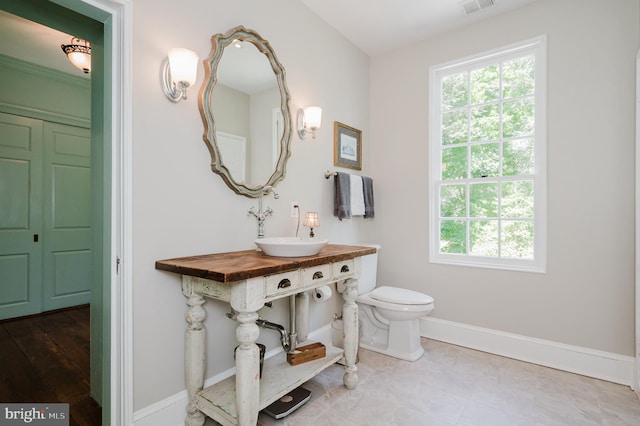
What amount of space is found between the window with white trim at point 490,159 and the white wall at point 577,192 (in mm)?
80

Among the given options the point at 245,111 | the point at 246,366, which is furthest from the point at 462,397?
the point at 245,111

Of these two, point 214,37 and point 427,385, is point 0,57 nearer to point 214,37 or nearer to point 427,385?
point 214,37

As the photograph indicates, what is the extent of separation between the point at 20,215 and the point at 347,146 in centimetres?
354

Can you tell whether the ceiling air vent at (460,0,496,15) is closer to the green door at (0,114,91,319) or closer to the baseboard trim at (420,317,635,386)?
the baseboard trim at (420,317,635,386)

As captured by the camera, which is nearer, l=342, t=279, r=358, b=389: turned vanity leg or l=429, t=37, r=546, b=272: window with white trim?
l=342, t=279, r=358, b=389: turned vanity leg

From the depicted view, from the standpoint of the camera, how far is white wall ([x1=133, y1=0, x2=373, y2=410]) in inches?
60.2

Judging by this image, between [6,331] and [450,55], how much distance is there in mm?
4800

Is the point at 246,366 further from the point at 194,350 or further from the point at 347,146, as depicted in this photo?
the point at 347,146

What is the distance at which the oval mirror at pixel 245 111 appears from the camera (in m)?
1.81

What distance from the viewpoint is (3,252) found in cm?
332

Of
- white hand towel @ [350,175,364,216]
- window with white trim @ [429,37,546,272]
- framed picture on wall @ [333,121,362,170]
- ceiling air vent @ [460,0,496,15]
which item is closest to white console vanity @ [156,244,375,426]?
white hand towel @ [350,175,364,216]

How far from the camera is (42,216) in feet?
11.7

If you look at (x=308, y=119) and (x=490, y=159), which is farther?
(x=490, y=159)

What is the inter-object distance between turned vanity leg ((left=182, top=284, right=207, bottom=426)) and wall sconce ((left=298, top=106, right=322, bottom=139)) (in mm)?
1392
